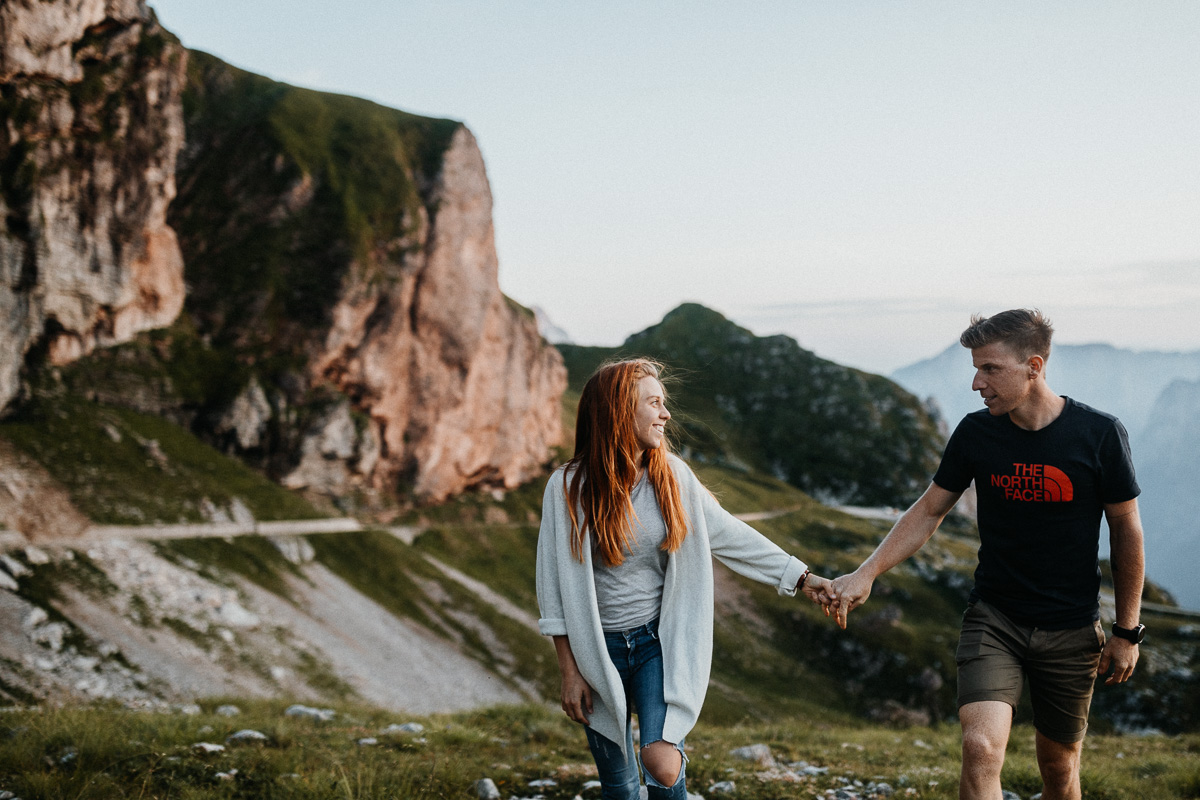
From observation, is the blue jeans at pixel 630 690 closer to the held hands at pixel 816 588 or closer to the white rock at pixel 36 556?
the held hands at pixel 816 588

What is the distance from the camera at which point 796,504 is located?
157 m

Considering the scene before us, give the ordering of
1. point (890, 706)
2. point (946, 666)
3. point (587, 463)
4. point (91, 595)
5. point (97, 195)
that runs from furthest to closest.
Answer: point (946, 666) → point (890, 706) → point (97, 195) → point (91, 595) → point (587, 463)

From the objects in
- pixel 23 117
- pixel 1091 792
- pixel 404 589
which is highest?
pixel 23 117

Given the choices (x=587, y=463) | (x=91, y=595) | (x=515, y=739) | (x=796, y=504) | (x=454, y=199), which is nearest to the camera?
(x=587, y=463)

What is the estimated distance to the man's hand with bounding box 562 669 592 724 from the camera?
5.83m

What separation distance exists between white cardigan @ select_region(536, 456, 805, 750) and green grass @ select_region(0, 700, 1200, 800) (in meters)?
2.78

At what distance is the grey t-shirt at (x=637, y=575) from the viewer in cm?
593

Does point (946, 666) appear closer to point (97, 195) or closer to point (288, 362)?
point (288, 362)

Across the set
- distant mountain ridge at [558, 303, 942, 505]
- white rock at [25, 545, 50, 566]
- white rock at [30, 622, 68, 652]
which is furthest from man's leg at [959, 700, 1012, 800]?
distant mountain ridge at [558, 303, 942, 505]

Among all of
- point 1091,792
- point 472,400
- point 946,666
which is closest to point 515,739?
point 1091,792

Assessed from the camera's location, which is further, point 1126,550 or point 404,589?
point 404,589

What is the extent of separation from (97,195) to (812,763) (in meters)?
83.2

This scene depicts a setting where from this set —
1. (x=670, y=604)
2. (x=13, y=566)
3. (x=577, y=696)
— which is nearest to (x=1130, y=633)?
(x=670, y=604)

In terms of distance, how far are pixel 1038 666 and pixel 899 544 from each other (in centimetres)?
143
